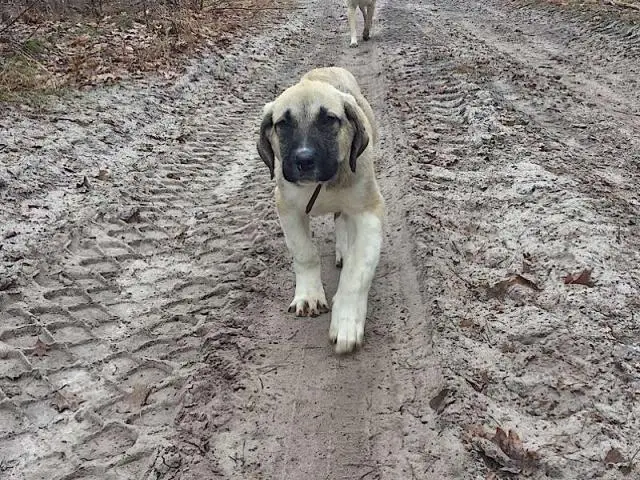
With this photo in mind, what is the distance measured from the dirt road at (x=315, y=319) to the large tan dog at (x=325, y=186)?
0.23 m

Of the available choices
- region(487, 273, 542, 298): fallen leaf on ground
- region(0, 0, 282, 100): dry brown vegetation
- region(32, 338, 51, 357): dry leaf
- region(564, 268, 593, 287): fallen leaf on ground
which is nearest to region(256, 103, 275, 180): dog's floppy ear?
region(487, 273, 542, 298): fallen leaf on ground

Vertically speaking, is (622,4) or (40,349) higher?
(622,4)

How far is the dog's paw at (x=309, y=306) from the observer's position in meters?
4.63

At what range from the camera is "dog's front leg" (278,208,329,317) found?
4617 millimetres

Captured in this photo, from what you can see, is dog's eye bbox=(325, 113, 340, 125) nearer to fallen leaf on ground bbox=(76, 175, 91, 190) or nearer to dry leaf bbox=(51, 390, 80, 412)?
dry leaf bbox=(51, 390, 80, 412)

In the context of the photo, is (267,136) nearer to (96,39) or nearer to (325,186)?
(325,186)

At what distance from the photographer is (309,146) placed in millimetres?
4105

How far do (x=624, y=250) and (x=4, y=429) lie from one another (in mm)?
4135

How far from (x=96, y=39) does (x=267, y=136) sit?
8.33 metres

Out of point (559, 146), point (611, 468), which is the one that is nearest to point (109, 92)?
point (559, 146)

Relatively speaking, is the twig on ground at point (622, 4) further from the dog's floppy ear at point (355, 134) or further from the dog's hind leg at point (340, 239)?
the dog's floppy ear at point (355, 134)

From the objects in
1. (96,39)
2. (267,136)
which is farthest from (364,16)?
(267,136)

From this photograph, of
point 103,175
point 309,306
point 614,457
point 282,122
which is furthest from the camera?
point 103,175

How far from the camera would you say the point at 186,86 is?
10.2 metres
